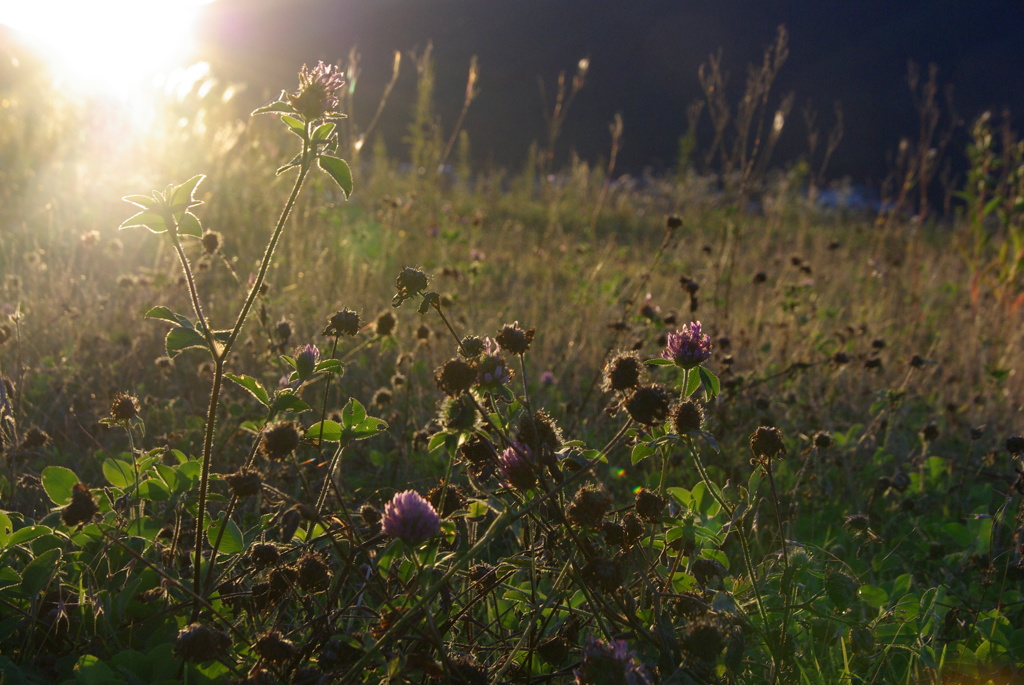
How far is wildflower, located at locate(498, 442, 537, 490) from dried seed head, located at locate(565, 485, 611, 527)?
8cm

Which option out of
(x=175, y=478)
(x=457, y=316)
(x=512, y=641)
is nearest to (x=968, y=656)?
(x=512, y=641)

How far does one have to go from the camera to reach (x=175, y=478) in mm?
1359

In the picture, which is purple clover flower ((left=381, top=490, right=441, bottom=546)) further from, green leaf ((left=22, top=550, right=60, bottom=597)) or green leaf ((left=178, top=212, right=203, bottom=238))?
green leaf ((left=22, top=550, right=60, bottom=597))

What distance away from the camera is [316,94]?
98 centimetres

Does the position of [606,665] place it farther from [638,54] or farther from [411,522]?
[638,54]

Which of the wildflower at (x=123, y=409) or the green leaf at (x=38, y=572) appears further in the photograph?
the wildflower at (x=123, y=409)

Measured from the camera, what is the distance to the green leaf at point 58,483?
1260 mm

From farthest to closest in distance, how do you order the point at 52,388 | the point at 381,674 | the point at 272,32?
the point at 272,32 < the point at 52,388 < the point at 381,674

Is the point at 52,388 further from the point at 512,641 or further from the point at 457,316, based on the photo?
the point at 512,641

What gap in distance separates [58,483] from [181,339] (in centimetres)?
53

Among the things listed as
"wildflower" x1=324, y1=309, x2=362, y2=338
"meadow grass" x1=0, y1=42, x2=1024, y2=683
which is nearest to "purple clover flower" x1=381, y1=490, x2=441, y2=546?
"meadow grass" x1=0, y1=42, x2=1024, y2=683

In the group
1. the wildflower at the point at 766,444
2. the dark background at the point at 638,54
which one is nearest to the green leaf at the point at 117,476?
the wildflower at the point at 766,444

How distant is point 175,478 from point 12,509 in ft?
→ 2.13

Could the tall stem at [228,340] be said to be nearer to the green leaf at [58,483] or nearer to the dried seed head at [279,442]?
the dried seed head at [279,442]
